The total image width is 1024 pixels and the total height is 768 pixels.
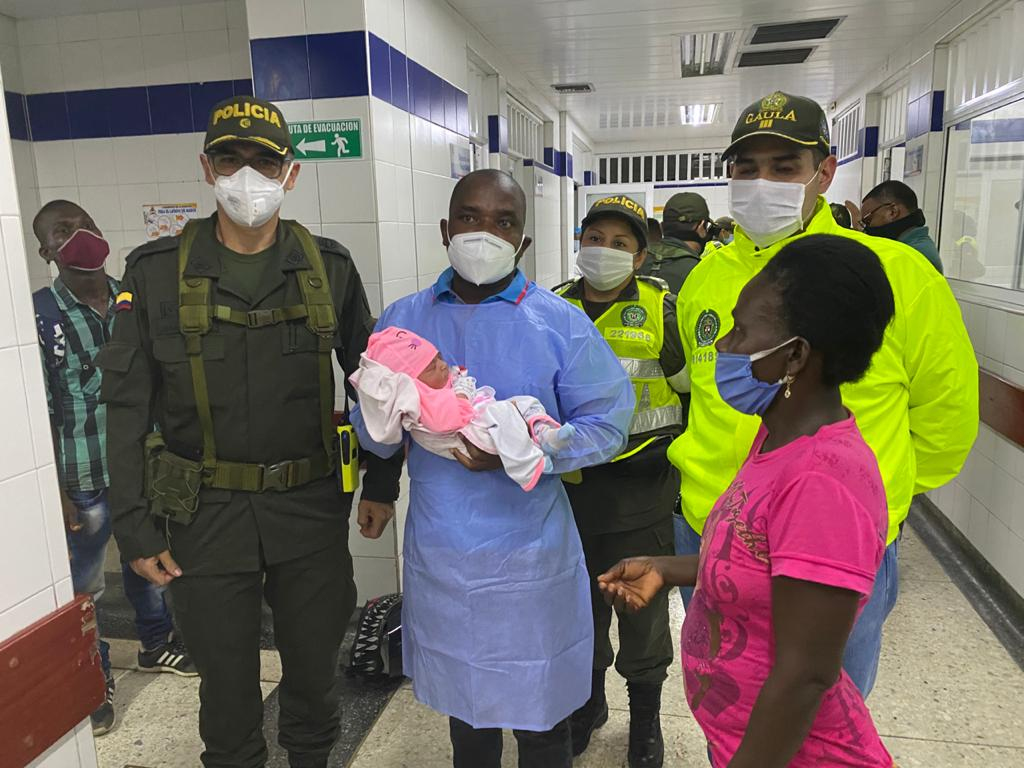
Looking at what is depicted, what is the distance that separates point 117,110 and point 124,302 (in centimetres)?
310

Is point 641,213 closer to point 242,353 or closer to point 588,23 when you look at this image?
point 242,353

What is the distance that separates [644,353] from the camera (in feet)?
7.14

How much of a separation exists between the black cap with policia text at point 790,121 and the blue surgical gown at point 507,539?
22.6 inches

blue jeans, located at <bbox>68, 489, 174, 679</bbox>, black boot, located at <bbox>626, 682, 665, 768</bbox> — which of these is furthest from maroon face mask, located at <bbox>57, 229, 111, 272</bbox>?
black boot, located at <bbox>626, 682, 665, 768</bbox>

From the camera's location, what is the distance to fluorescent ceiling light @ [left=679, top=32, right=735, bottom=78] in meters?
5.24

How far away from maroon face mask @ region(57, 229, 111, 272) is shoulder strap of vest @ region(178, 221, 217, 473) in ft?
3.66

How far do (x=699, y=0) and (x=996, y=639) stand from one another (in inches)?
145

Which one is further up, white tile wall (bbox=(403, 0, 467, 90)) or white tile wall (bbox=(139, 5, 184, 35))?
white tile wall (bbox=(139, 5, 184, 35))

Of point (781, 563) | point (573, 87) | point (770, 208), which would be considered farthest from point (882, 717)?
point (573, 87)

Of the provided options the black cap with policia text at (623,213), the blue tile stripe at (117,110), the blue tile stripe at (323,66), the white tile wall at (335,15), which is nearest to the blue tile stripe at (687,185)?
the blue tile stripe at (117,110)

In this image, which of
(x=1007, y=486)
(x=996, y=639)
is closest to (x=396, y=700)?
(x=996, y=639)

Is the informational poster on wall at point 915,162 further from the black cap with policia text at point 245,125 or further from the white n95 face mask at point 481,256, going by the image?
the black cap with policia text at point 245,125

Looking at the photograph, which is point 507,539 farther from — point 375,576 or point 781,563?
point 375,576

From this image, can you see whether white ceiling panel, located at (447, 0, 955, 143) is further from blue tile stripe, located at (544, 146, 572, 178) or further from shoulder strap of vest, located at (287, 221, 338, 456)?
shoulder strap of vest, located at (287, 221, 338, 456)
